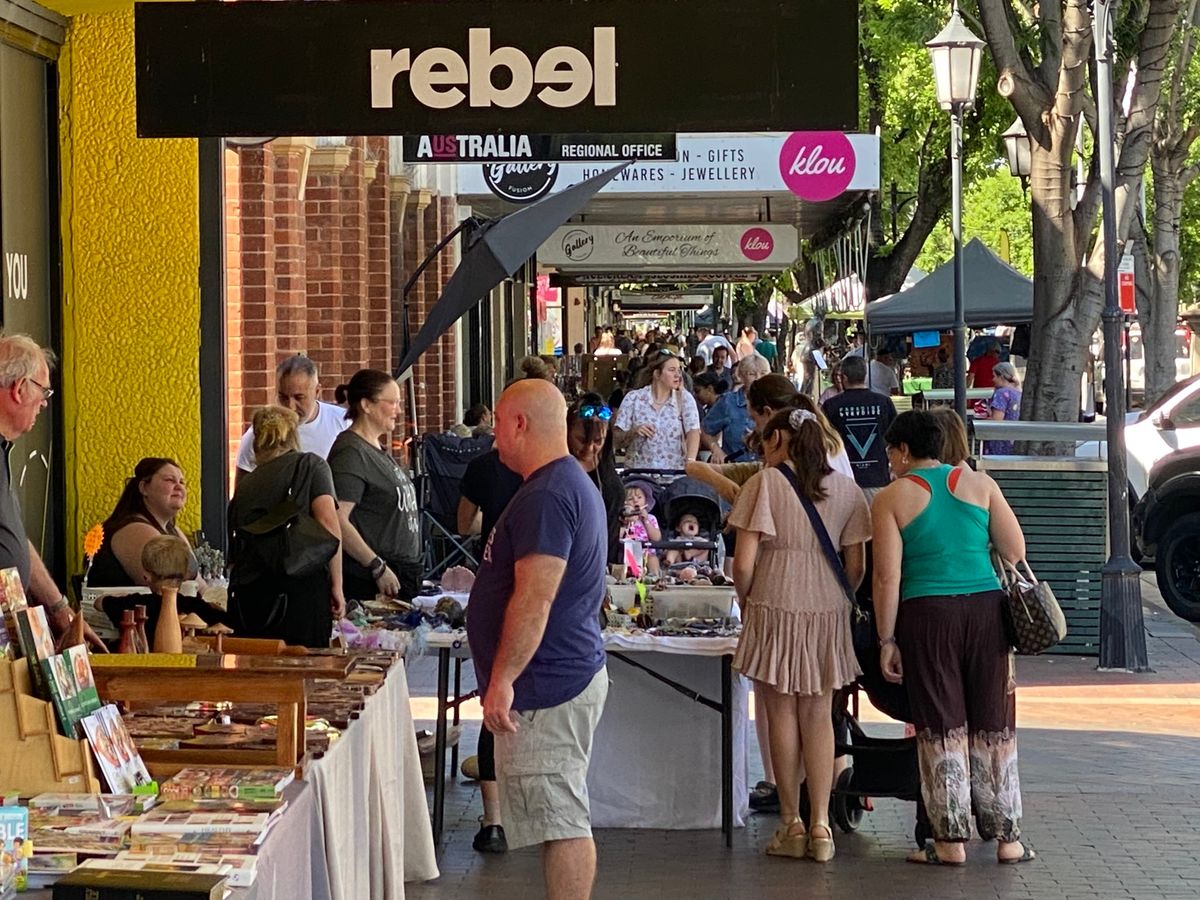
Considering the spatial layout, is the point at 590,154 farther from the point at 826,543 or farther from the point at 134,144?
the point at 826,543

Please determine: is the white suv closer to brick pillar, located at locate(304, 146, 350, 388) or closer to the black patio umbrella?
the black patio umbrella

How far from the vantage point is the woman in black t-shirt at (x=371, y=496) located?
842 cm

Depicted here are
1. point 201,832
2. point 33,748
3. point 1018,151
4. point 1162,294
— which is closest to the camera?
point 201,832

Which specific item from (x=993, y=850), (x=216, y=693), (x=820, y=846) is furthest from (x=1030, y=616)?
(x=216, y=693)

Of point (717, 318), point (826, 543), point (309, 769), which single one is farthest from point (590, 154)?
point (717, 318)

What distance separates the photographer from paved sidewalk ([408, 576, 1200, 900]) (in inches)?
287

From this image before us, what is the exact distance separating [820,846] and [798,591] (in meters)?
1.07

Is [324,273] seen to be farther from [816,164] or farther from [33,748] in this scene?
[33,748]

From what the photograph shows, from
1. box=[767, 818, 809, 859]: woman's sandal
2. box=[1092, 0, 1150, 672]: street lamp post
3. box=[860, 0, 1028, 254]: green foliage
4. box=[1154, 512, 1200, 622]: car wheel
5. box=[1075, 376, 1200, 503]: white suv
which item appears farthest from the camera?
box=[860, 0, 1028, 254]: green foliage

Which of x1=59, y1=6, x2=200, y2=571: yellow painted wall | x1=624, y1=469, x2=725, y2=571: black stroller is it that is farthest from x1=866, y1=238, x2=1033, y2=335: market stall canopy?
x1=59, y1=6, x2=200, y2=571: yellow painted wall

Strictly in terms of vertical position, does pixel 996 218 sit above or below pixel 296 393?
above

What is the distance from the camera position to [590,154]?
1396 centimetres

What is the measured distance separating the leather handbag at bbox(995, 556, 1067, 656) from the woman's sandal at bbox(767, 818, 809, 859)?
1.16 metres

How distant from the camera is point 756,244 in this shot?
29.6 m
